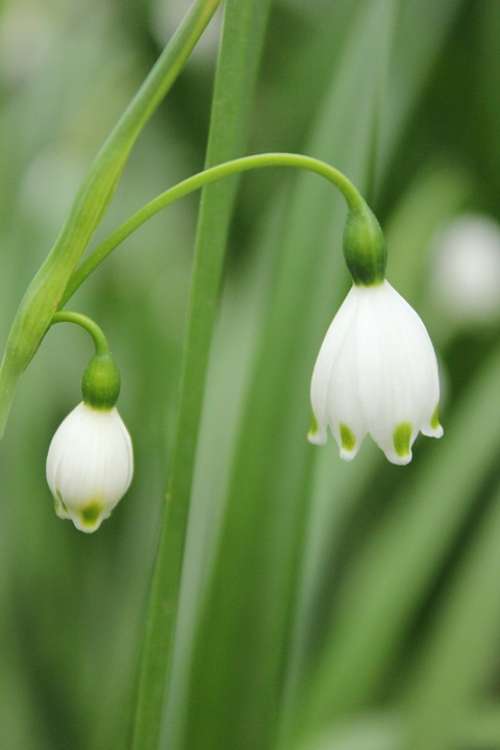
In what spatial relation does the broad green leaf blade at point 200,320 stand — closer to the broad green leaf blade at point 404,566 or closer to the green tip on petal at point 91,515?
the green tip on petal at point 91,515

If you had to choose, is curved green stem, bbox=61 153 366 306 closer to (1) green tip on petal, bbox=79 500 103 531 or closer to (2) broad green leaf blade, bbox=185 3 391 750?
(1) green tip on petal, bbox=79 500 103 531

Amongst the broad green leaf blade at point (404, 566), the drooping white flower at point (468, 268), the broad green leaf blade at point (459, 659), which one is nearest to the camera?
the broad green leaf blade at point (459, 659)

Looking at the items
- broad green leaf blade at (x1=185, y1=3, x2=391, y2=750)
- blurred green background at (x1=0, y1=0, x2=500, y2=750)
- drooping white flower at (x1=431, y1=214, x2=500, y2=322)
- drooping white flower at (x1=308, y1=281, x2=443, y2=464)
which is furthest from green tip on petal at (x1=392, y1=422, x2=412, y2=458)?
drooping white flower at (x1=431, y1=214, x2=500, y2=322)

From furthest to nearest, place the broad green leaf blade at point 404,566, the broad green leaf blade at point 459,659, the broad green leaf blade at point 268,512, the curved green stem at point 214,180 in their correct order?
1. the broad green leaf blade at point 404,566
2. the broad green leaf blade at point 459,659
3. the broad green leaf blade at point 268,512
4. the curved green stem at point 214,180

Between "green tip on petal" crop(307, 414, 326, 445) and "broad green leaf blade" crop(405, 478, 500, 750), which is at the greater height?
"broad green leaf blade" crop(405, 478, 500, 750)

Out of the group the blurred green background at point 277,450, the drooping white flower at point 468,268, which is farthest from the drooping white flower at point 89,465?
the drooping white flower at point 468,268

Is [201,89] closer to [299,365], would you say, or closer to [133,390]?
[133,390]
